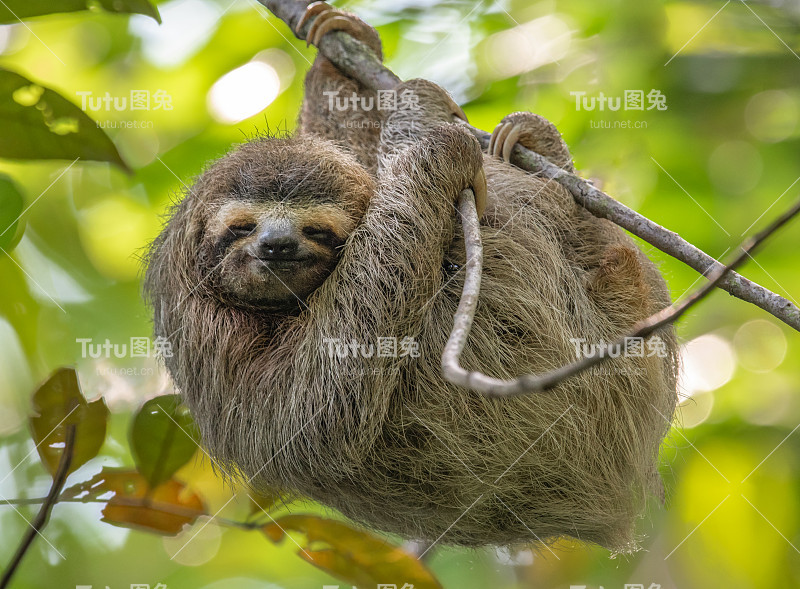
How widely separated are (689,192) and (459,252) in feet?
15.4

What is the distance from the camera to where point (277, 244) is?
504 cm

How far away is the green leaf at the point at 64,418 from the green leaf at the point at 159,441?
1.80 ft

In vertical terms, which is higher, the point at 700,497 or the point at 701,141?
the point at 701,141

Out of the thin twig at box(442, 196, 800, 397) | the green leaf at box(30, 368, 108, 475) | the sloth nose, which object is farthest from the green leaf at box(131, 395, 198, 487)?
the thin twig at box(442, 196, 800, 397)

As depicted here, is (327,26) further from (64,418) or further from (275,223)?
(64,418)

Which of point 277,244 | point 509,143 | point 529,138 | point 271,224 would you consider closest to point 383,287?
point 277,244

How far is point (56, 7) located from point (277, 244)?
2.31 metres

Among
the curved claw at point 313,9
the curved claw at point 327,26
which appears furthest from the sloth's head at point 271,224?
the curved claw at point 313,9

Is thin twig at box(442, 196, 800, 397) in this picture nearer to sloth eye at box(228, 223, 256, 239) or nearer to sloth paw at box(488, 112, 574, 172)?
sloth eye at box(228, 223, 256, 239)

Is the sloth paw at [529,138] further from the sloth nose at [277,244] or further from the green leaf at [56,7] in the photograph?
the green leaf at [56,7]

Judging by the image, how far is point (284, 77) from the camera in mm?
9484

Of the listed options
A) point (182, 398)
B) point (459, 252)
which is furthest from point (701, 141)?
point (182, 398)

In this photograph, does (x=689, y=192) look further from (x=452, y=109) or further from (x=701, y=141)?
(x=452, y=109)

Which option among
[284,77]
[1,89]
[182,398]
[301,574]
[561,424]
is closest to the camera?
[1,89]
